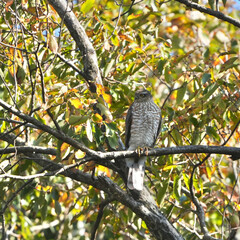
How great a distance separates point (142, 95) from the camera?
4793mm

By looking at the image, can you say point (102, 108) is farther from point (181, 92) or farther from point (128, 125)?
point (128, 125)

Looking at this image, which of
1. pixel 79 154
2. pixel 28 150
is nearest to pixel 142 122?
pixel 28 150

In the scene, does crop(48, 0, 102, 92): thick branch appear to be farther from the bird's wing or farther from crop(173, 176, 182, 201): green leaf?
crop(173, 176, 182, 201): green leaf

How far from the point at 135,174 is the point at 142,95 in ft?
4.01

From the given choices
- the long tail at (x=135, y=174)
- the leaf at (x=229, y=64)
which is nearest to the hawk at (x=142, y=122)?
the long tail at (x=135, y=174)

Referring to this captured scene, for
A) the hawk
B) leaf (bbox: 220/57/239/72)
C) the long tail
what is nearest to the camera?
leaf (bbox: 220/57/239/72)

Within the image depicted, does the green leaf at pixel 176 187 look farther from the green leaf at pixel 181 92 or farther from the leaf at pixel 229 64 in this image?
the leaf at pixel 229 64

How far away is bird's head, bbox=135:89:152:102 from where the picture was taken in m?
4.75

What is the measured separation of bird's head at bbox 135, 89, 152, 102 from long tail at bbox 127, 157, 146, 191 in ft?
2.70

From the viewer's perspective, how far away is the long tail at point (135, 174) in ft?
12.2

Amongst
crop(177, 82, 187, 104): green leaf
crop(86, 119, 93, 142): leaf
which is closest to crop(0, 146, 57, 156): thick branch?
crop(86, 119, 93, 142): leaf

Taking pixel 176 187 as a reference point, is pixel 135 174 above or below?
above

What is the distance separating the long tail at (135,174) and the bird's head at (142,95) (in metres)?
0.82

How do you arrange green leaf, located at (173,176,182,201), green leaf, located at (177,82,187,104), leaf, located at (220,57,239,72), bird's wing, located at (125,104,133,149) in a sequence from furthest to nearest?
bird's wing, located at (125,104,133,149) < green leaf, located at (173,176,182,201) < green leaf, located at (177,82,187,104) < leaf, located at (220,57,239,72)
